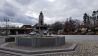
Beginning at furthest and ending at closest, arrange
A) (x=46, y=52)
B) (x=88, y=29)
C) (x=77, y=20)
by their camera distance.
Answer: (x=77, y=20)
(x=88, y=29)
(x=46, y=52)

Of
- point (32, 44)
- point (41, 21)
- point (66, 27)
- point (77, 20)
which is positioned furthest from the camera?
point (77, 20)

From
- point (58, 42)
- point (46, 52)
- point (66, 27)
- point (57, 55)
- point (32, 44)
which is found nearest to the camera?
point (57, 55)

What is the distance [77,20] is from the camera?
369 feet

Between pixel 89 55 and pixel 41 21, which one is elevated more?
pixel 41 21

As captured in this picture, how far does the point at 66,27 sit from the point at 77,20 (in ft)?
64.9

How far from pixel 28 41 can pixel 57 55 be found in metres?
4.93

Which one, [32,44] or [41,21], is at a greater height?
[41,21]

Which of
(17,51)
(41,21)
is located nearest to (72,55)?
(17,51)

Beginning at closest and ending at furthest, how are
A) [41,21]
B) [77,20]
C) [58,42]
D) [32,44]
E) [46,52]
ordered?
[46,52] → [32,44] → [58,42] → [41,21] → [77,20]

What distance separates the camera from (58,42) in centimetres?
1831

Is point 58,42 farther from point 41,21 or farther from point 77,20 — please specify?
point 77,20

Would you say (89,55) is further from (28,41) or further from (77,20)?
(77,20)

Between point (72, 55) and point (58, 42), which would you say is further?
point (58, 42)

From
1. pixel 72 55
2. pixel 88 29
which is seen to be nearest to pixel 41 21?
pixel 72 55
